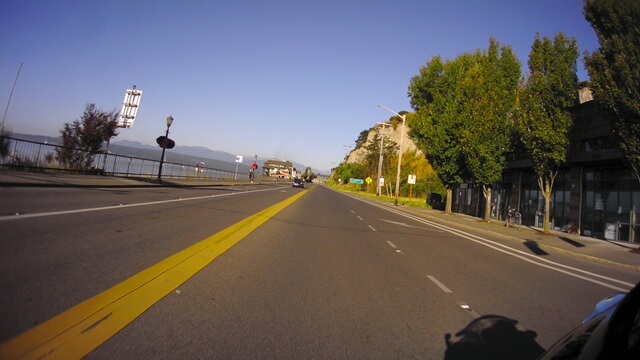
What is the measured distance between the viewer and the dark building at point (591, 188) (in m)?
18.2

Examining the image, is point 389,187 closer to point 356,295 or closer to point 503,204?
point 503,204

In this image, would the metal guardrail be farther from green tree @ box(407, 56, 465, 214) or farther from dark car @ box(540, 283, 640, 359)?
dark car @ box(540, 283, 640, 359)

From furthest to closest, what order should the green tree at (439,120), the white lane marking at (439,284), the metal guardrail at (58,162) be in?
1. the green tree at (439,120)
2. the metal guardrail at (58,162)
3. the white lane marking at (439,284)

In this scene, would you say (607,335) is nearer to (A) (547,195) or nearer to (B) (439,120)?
(A) (547,195)

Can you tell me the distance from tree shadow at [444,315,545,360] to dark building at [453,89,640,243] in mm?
14820

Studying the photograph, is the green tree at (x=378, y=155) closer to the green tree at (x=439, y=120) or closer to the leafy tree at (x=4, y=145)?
the green tree at (x=439, y=120)

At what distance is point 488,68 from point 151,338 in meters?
28.6

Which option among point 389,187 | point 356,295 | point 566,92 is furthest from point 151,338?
point 389,187

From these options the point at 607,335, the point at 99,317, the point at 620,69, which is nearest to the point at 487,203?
the point at 620,69

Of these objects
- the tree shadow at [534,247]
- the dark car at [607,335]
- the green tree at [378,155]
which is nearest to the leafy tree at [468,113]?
the tree shadow at [534,247]

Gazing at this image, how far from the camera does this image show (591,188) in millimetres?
20266

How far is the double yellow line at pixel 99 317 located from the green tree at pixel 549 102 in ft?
58.8

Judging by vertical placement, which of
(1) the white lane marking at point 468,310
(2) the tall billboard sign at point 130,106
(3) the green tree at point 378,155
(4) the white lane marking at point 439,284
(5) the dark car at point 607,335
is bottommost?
(1) the white lane marking at point 468,310

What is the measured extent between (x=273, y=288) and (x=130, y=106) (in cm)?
2227
